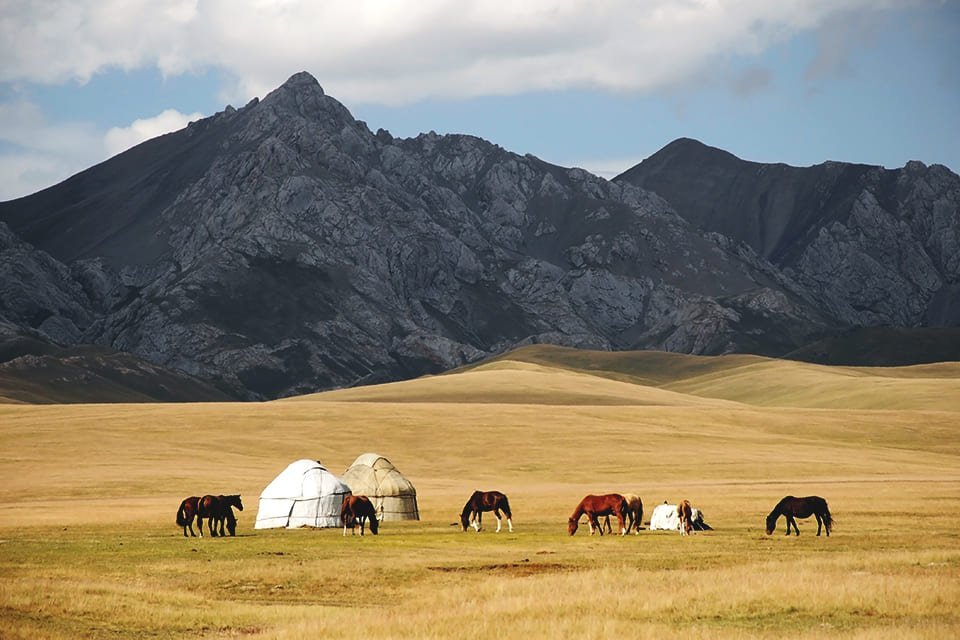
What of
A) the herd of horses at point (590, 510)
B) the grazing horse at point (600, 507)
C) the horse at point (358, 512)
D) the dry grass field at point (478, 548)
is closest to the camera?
the dry grass field at point (478, 548)

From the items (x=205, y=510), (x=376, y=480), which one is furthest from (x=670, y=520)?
(x=205, y=510)

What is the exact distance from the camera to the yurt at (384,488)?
63.2 metres

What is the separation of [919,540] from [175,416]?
354 feet

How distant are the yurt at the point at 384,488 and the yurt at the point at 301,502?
12.6 feet

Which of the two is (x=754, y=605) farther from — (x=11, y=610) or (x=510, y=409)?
(x=510, y=409)

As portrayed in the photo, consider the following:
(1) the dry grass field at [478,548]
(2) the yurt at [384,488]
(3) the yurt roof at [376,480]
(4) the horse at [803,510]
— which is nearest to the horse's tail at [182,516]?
(1) the dry grass field at [478,548]

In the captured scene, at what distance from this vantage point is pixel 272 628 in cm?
2492

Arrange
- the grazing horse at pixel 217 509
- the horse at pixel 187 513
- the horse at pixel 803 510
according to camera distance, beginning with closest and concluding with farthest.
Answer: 1. the horse at pixel 803 510
2. the horse at pixel 187 513
3. the grazing horse at pixel 217 509

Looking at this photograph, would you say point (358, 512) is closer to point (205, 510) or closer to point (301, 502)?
point (301, 502)

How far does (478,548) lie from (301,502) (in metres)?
15.9

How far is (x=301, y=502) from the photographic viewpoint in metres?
58.8

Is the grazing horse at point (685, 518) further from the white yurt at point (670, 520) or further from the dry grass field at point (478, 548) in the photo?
the white yurt at point (670, 520)

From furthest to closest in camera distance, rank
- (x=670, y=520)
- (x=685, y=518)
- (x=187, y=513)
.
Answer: (x=670, y=520) < (x=187, y=513) < (x=685, y=518)

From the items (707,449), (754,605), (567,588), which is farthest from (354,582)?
(707,449)
